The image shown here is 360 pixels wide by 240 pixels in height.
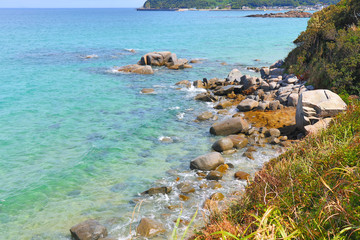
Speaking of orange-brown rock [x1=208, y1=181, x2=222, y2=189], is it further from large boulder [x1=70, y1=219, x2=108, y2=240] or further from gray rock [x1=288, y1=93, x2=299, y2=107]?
gray rock [x1=288, y1=93, x2=299, y2=107]

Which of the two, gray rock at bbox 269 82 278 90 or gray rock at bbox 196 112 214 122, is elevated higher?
gray rock at bbox 269 82 278 90

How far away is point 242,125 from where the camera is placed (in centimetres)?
1748

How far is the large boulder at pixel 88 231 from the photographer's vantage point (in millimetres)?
9578

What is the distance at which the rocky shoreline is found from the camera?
1134 cm

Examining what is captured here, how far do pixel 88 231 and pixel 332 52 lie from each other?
21402 mm

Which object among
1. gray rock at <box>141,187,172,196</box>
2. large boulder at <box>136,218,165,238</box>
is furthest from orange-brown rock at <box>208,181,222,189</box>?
large boulder at <box>136,218,165,238</box>

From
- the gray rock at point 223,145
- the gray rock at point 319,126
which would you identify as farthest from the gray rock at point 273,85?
the gray rock at point 223,145

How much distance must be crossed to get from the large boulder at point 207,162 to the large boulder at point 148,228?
429 centimetres

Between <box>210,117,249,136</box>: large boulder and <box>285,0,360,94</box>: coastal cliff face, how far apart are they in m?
6.57

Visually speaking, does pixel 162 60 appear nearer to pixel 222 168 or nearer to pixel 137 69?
pixel 137 69

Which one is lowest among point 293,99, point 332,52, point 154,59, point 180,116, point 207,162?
point 180,116

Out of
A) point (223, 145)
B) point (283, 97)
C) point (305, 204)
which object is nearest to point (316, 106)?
point (223, 145)

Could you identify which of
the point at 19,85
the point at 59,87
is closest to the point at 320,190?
the point at 59,87

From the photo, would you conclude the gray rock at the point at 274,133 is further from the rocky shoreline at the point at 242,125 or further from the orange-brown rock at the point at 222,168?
the orange-brown rock at the point at 222,168
